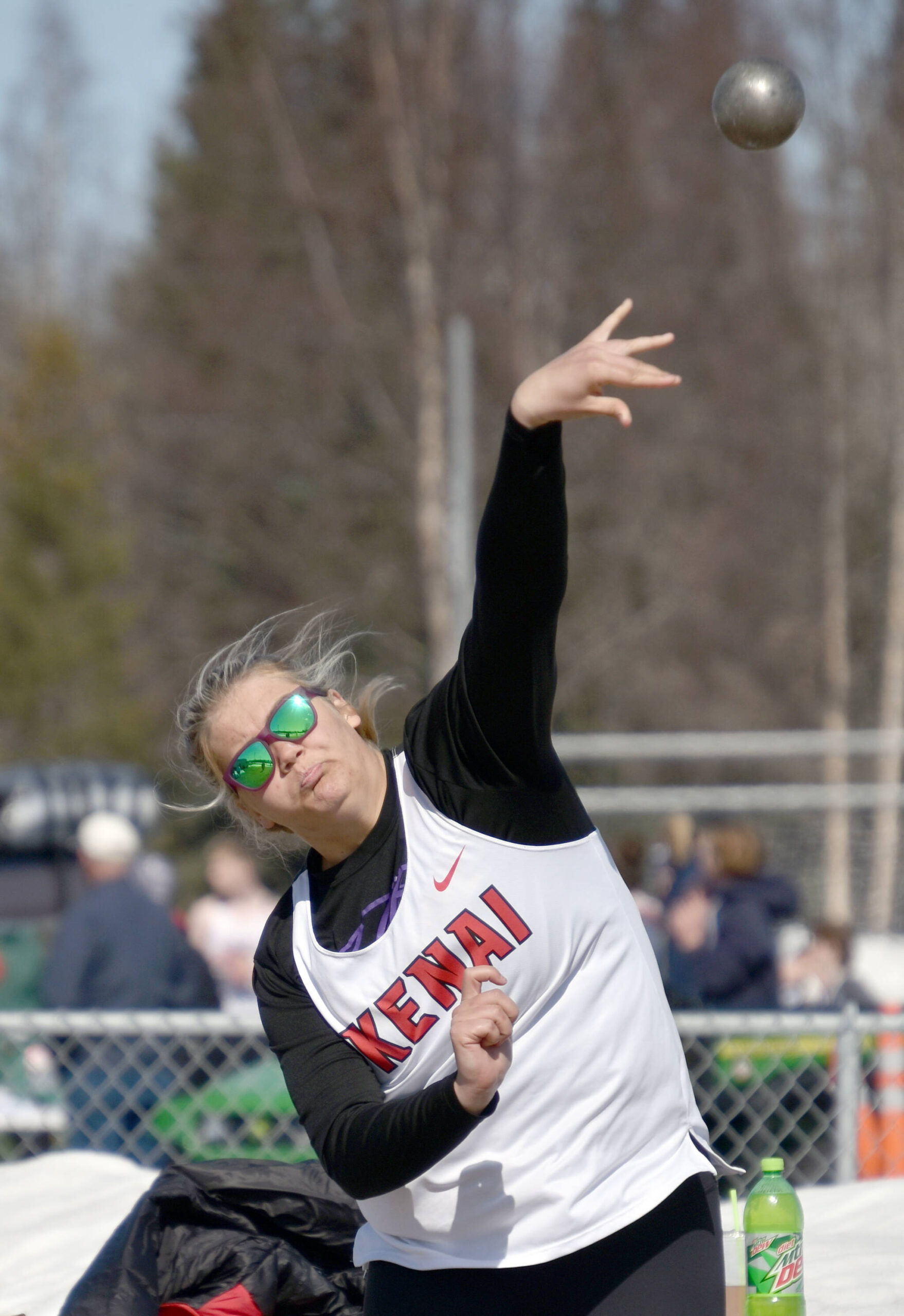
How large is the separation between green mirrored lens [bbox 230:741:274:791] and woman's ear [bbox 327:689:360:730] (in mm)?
155

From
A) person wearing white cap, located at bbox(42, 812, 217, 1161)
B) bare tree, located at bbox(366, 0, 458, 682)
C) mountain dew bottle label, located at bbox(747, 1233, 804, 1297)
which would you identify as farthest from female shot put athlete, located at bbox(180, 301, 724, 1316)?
bare tree, located at bbox(366, 0, 458, 682)

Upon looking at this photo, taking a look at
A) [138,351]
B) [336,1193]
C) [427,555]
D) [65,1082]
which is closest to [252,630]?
[336,1193]

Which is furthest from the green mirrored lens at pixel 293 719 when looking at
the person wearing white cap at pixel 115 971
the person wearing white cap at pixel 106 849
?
the person wearing white cap at pixel 106 849

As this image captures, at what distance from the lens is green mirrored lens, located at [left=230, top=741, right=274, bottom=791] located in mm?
1979

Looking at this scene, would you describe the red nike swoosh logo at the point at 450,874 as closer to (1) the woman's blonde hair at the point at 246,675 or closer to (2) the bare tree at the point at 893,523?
(1) the woman's blonde hair at the point at 246,675

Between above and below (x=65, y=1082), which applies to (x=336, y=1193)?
above

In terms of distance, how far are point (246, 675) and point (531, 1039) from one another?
2.21ft

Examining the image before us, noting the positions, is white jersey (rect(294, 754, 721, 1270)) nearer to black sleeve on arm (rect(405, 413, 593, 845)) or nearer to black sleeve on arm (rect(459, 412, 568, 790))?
black sleeve on arm (rect(405, 413, 593, 845))

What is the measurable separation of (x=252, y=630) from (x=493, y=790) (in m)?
0.63

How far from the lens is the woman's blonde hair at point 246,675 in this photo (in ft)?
6.92

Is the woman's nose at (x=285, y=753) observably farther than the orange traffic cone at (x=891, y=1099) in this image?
No

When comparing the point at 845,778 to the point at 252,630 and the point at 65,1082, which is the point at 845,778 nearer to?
the point at 65,1082

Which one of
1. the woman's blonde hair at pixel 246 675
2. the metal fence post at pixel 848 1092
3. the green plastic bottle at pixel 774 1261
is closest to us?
the woman's blonde hair at pixel 246 675

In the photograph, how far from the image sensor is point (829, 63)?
1392 centimetres
